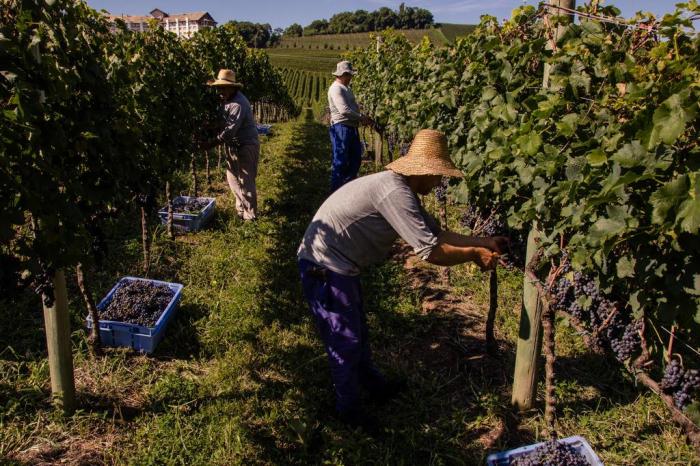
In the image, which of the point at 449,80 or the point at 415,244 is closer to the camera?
the point at 415,244

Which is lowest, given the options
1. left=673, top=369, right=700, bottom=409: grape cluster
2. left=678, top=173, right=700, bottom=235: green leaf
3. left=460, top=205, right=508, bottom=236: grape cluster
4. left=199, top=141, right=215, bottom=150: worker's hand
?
left=673, top=369, right=700, bottom=409: grape cluster

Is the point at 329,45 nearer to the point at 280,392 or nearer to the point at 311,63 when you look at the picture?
the point at 311,63

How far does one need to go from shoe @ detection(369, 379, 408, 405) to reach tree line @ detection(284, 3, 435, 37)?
82170mm

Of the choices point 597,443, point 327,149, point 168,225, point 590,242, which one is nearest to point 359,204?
point 590,242

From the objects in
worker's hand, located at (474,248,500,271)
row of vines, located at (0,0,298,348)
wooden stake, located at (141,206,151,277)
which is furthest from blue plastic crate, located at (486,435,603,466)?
wooden stake, located at (141,206,151,277)

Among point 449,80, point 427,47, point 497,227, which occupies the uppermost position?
point 427,47

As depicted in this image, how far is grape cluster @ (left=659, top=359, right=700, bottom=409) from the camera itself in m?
2.30

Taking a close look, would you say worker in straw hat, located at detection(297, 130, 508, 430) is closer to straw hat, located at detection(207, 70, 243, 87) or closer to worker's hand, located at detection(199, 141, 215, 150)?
worker's hand, located at detection(199, 141, 215, 150)

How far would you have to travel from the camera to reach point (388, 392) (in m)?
3.43

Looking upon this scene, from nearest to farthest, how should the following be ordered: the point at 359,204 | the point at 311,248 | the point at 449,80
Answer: the point at 359,204 → the point at 311,248 → the point at 449,80

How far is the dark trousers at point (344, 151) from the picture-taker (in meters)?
6.70

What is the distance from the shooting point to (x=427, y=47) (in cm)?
636

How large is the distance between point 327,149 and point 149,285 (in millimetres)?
9603

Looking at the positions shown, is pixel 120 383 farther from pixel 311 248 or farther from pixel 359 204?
pixel 359 204
